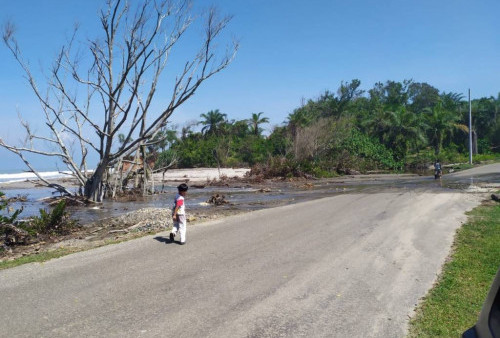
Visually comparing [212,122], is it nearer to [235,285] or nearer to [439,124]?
[439,124]

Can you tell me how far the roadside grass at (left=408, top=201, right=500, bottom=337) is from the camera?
5.20 meters

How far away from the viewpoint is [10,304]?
5.88m

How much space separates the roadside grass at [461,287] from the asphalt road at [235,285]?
23cm

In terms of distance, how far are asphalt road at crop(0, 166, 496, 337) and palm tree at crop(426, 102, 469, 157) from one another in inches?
1908

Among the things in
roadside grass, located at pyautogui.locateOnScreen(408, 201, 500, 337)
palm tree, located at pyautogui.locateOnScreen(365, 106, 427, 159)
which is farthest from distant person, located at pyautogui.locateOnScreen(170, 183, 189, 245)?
palm tree, located at pyautogui.locateOnScreen(365, 106, 427, 159)

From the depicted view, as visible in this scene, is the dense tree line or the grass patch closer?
the grass patch

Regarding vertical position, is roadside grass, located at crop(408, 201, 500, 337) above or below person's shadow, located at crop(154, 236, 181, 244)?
below

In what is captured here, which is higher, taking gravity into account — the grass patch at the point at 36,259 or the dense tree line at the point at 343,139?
the dense tree line at the point at 343,139

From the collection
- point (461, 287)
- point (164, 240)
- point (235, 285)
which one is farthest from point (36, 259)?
point (461, 287)

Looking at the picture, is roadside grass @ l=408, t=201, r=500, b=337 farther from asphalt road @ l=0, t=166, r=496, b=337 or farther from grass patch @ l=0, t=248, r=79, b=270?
grass patch @ l=0, t=248, r=79, b=270

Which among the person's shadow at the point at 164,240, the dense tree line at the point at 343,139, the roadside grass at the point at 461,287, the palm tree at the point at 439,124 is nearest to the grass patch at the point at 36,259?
the person's shadow at the point at 164,240

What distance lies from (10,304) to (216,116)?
68.5 meters

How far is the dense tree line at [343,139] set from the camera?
42.7m

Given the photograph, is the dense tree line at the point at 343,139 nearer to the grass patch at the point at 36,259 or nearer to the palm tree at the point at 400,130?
the palm tree at the point at 400,130
